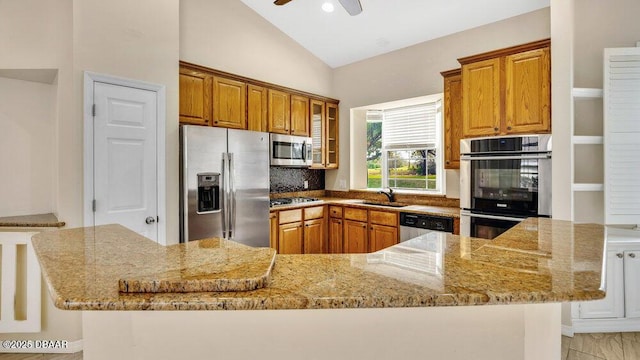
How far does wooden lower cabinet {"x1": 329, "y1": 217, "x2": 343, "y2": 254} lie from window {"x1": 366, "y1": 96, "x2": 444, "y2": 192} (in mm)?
941

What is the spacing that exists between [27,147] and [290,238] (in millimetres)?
2767

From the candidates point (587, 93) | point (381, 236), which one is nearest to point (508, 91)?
point (587, 93)

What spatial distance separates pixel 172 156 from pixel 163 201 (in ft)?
1.42

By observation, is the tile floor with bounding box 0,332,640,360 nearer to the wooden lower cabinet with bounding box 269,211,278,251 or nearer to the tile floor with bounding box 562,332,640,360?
the tile floor with bounding box 562,332,640,360

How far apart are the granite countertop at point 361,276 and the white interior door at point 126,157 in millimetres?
1473

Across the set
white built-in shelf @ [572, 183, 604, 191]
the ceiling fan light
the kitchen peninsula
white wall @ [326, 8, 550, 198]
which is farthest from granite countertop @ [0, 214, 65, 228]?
white built-in shelf @ [572, 183, 604, 191]

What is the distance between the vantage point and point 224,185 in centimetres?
333

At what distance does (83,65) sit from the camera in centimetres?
253

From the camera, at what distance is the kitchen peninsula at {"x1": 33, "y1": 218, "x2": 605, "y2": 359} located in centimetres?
77

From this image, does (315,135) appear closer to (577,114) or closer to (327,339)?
(577,114)

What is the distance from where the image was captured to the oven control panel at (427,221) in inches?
137

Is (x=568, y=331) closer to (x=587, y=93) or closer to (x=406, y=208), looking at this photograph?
(x=406, y=208)

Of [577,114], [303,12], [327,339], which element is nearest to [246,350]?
[327,339]

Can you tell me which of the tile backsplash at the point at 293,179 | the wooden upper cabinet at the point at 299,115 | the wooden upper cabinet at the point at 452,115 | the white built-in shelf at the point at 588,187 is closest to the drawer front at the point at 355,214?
the tile backsplash at the point at 293,179
